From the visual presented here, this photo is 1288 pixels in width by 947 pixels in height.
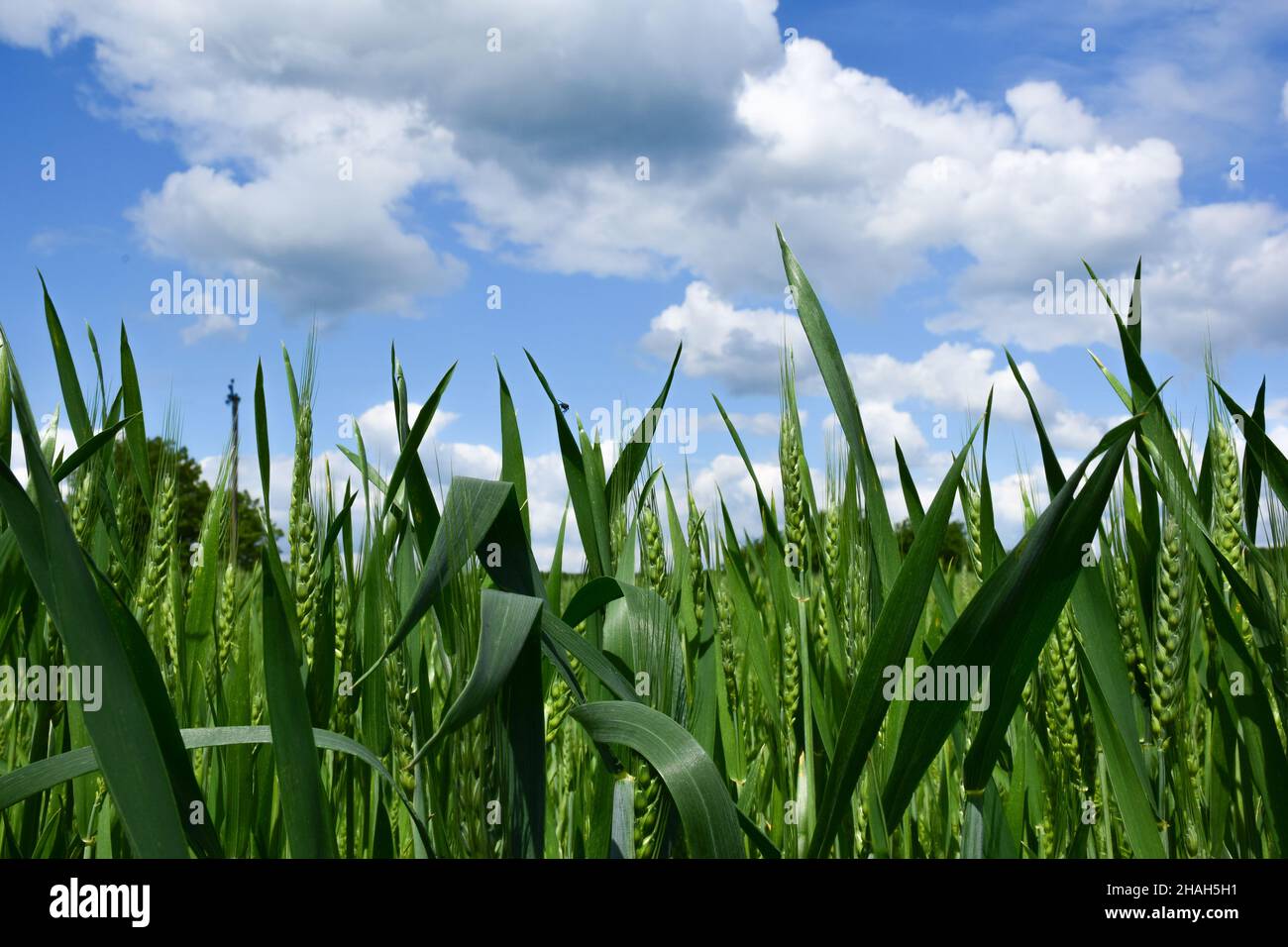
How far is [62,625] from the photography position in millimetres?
584

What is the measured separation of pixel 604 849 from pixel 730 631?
0.73m

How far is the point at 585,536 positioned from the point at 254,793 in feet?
1.89

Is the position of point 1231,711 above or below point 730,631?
below

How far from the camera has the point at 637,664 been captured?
91 cm

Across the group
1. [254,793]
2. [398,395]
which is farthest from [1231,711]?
[254,793]

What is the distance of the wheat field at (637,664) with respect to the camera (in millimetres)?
→ 690

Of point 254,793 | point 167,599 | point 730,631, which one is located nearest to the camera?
point 254,793

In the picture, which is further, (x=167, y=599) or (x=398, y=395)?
(x=167, y=599)

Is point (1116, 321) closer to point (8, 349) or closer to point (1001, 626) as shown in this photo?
point (1001, 626)

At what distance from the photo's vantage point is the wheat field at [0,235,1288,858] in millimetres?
690
